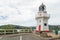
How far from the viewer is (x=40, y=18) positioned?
112ft

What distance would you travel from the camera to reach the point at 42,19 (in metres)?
33.6

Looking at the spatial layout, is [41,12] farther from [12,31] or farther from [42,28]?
[12,31]

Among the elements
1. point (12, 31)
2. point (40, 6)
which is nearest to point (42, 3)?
point (40, 6)

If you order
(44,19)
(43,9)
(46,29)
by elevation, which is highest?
(43,9)

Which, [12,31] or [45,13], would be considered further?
[45,13]

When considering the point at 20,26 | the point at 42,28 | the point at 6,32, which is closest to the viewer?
the point at 6,32

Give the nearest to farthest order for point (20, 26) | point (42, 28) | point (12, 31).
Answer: point (12, 31)
point (42, 28)
point (20, 26)

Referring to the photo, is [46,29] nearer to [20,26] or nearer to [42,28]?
[42,28]

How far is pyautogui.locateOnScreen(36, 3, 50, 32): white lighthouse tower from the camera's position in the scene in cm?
3356

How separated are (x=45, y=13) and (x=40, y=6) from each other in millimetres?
2286

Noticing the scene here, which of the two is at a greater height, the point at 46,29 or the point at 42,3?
the point at 42,3

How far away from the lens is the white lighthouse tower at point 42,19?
3356 cm

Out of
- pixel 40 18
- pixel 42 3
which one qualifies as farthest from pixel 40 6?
pixel 40 18

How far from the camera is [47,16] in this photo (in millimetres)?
34000
